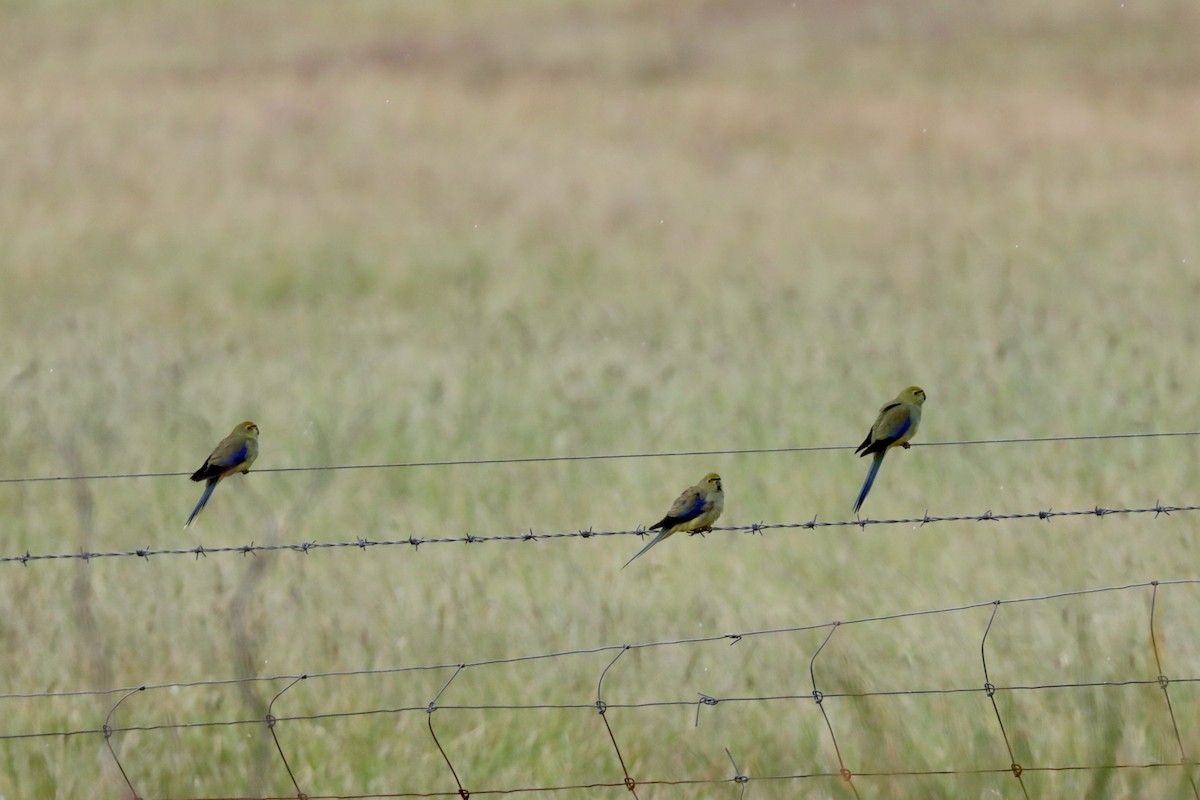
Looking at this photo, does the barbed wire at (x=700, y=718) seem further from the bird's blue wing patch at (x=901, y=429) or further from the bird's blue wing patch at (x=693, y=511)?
the bird's blue wing patch at (x=901, y=429)

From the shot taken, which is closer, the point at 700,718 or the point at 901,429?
the point at 901,429

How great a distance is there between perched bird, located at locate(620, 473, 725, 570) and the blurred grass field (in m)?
0.81

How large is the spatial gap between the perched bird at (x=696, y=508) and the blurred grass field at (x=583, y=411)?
0.81 metres

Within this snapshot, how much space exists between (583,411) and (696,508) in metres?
4.34

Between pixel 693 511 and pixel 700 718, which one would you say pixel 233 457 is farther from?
pixel 700 718

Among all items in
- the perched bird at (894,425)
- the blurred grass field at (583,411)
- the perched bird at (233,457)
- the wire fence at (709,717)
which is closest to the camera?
the perched bird at (233,457)

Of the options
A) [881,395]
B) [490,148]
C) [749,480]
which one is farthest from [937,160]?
[749,480]

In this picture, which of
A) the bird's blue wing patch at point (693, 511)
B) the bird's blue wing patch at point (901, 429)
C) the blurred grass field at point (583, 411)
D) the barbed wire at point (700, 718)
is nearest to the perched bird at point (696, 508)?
the bird's blue wing patch at point (693, 511)

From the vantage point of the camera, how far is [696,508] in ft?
17.5

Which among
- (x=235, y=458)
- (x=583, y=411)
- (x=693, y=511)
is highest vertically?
(x=235, y=458)

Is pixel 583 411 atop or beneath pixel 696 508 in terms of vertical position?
beneath

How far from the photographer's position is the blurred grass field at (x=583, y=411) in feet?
19.2

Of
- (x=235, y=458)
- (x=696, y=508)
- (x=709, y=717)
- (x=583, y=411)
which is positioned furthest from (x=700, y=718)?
(x=583, y=411)

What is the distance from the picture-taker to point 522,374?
10586 mm
